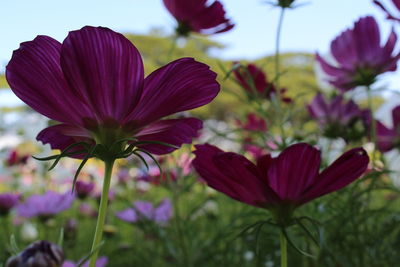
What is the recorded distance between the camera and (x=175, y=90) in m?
0.23

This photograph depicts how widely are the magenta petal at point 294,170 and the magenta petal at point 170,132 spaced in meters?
0.05

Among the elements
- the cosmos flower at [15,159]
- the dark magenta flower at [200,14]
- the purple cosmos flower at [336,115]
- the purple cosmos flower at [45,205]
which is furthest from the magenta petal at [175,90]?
the cosmos flower at [15,159]

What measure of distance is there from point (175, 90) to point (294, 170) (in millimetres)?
76

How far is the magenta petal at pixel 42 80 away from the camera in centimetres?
22

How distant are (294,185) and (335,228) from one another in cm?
30

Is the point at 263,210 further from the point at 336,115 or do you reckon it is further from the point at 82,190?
the point at 82,190

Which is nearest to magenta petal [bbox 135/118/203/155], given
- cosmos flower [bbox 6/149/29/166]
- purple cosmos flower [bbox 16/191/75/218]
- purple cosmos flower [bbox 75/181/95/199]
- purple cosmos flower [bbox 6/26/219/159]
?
purple cosmos flower [bbox 6/26/219/159]

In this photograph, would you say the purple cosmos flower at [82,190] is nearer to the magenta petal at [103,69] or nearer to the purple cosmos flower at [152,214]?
the purple cosmos flower at [152,214]

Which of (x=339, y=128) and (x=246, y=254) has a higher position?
(x=339, y=128)

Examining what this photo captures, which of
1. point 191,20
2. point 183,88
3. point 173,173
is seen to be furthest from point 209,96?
point 173,173

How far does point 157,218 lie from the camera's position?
84cm

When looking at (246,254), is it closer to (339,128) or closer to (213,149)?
(339,128)

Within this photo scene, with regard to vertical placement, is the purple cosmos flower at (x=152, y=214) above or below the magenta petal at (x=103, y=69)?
below

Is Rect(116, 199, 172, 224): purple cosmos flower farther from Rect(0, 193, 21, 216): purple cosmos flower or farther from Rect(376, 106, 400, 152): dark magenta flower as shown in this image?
Rect(376, 106, 400, 152): dark magenta flower
